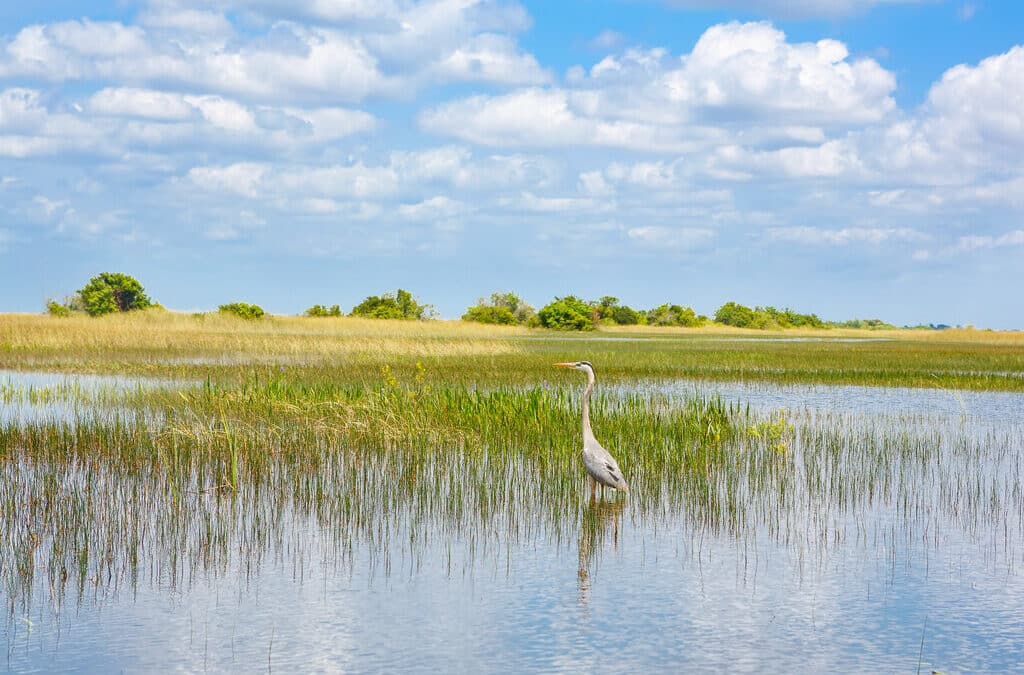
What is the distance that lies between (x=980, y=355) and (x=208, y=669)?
43.7 metres

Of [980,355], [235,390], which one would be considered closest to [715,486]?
[235,390]

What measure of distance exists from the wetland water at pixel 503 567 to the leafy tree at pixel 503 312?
229 feet

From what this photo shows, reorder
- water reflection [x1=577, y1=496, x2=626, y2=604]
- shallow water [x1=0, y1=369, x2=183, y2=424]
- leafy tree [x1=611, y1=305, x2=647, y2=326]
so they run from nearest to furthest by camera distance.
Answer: water reflection [x1=577, y1=496, x2=626, y2=604], shallow water [x1=0, y1=369, x2=183, y2=424], leafy tree [x1=611, y1=305, x2=647, y2=326]

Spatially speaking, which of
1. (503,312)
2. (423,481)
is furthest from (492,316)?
(423,481)

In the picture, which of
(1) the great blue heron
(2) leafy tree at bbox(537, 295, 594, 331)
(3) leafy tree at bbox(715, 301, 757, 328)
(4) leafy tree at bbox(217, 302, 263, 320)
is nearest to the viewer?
(1) the great blue heron

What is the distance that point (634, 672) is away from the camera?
631cm

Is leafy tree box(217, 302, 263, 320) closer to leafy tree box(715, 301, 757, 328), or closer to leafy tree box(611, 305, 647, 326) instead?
leafy tree box(611, 305, 647, 326)

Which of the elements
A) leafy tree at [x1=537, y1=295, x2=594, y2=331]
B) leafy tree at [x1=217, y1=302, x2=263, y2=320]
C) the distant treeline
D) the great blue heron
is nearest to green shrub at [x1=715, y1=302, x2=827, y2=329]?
the distant treeline

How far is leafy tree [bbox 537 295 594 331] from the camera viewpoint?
269ft

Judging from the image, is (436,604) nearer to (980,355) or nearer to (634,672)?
(634,672)

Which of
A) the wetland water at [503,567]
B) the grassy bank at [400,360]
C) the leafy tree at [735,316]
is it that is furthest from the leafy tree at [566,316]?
the wetland water at [503,567]

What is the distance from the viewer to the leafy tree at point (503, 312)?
83375 millimetres

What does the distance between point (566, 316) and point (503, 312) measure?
5389 millimetres

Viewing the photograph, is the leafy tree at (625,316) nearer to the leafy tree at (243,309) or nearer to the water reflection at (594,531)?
the leafy tree at (243,309)
